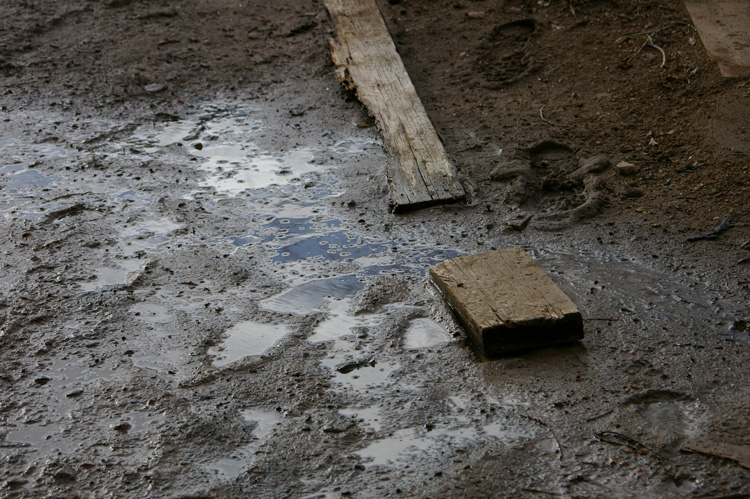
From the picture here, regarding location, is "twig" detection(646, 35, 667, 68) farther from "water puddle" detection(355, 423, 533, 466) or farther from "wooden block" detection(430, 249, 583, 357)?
"water puddle" detection(355, 423, 533, 466)

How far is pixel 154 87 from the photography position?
16.7 feet

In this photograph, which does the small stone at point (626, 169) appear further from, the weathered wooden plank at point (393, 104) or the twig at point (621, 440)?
the twig at point (621, 440)

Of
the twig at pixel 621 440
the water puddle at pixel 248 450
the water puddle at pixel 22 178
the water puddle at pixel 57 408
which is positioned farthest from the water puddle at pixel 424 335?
the water puddle at pixel 22 178

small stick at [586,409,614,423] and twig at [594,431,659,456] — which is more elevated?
twig at [594,431,659,456]

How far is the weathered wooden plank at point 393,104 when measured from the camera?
3764 millimetres

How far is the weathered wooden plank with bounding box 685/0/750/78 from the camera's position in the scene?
14.0 feet

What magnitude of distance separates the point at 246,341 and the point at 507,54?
3.20 meters

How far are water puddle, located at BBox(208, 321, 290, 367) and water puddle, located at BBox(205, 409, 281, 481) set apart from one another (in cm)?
32

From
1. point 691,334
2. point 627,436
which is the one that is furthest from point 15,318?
point 691,334

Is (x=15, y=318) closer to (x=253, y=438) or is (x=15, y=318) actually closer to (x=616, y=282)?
(x=253, y=438)

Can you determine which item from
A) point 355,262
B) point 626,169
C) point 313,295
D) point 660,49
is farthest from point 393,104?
point 313,295

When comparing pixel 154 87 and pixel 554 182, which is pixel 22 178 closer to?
pixel 154 87

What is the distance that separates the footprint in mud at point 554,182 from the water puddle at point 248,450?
167cm

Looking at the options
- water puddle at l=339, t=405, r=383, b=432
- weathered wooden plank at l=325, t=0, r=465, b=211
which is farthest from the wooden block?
weathered wooden plank at l=325, t=0, r=465, b=211
